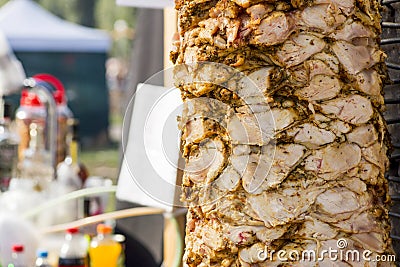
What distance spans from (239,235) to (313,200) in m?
0.09

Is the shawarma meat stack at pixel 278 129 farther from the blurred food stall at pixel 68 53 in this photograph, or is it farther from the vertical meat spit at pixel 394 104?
the blurred food stall at pixel 68 53

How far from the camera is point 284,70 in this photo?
0.81 m

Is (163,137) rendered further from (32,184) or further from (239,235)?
(32,184)

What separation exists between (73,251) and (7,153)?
0.60m

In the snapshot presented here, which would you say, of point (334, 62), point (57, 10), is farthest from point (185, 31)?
point (57, 10)

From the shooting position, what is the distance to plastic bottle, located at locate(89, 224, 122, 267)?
152 centimetres

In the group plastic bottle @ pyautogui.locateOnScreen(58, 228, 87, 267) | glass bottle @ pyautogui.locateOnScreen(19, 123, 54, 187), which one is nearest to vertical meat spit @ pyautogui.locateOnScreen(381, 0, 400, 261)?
plastic bottle @ pyautogui.locateOnScreen(58, 228, 87, 267)

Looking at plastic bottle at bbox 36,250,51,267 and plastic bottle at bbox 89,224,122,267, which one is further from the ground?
plastic bottle at bbox 36,250,51,267

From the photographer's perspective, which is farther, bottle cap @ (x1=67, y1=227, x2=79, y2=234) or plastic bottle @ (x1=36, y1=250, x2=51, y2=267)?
bottle cap @ (x1=67, y1=227, x2=79, y2=234)

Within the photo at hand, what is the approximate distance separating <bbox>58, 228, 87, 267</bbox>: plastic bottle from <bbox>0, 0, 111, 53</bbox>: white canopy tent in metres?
5.57

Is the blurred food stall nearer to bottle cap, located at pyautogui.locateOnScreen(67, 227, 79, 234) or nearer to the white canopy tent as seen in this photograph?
the white canopy tent

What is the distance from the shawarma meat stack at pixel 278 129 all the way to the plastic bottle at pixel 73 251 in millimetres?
668

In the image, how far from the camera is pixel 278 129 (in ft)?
2.62

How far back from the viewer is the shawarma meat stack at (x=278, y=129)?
0.80 meters
